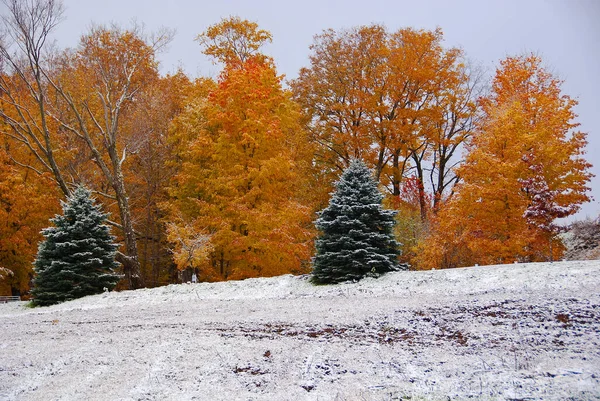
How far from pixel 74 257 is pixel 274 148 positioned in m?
7.87

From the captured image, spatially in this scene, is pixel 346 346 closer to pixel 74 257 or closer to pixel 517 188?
pixel 517 188

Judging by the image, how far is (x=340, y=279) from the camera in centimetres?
1277

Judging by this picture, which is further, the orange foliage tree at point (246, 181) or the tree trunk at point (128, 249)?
the tree trunk at point (128, 249)

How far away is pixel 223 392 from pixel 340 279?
8.08m

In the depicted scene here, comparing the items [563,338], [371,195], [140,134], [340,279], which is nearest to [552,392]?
[563,338]

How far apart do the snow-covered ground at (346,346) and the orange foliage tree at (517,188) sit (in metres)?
3.35

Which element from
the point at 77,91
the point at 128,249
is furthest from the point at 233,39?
the point at 128,249

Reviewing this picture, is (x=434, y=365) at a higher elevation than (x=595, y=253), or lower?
lower

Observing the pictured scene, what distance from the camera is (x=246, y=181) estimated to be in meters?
16.9

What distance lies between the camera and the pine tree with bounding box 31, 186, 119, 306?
46.8ft

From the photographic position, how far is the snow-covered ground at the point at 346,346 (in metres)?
4.77

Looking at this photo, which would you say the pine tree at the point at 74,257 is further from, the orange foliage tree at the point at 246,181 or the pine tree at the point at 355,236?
the pine tree at the point at 355,236

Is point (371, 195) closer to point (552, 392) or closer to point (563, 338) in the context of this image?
point (563, 338)

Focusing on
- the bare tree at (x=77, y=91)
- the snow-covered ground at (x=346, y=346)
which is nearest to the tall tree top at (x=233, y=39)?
the bare tree at (x=77, y=91)
